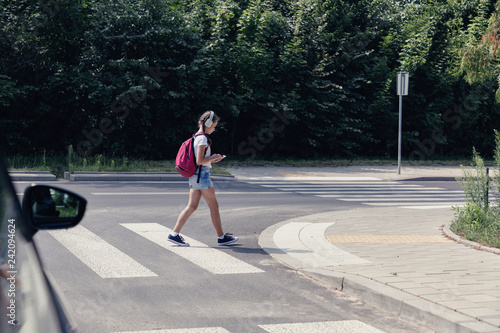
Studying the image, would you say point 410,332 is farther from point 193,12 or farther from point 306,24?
point 306,24

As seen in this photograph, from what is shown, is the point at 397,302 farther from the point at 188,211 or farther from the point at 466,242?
the point at 188,211

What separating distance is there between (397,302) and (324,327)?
2.46ft

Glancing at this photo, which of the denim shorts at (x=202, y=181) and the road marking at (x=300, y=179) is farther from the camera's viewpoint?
the road marking at (x=300, y=179)

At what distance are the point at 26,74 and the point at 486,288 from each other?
58.0 feet

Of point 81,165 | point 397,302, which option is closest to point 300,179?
point 81,165

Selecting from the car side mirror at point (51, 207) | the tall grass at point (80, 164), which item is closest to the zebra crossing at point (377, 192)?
the tall grass at point (80, 164)

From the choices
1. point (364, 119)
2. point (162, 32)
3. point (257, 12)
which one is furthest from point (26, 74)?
point (364, 119)

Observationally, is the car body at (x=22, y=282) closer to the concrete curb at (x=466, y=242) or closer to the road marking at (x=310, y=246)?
the road marking at (x=310, y=246)

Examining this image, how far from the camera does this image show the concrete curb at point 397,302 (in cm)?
439

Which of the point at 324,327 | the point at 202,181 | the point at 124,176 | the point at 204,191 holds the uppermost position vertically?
the point at 202,181

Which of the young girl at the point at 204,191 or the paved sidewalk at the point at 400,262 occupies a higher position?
the young girl at the point at 204,191

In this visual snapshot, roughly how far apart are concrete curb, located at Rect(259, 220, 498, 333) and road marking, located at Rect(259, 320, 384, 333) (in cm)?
41

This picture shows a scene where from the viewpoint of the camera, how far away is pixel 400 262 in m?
6.46

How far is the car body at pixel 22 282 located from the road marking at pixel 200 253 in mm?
4506
